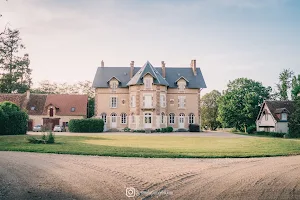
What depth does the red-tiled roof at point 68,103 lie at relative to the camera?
1999 inches

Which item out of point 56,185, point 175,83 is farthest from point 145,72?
point 56,185

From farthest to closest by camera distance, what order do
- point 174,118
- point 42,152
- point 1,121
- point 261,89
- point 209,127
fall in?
point 209,127, point 261,89, point 174,118, point 1,121, point 42,152

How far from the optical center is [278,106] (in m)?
47.7

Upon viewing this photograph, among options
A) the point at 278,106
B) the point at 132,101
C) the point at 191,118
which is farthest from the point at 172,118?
the point at 278,106

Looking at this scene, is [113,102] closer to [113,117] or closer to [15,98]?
[113,117]

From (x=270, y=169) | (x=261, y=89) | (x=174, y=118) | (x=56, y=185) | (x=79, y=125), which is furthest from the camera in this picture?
(x=261, y=89)

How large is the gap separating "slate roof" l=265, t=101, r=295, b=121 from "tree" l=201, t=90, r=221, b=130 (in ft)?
81.5

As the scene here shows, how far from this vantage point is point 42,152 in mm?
15445

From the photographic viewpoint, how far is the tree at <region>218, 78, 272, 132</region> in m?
54.7

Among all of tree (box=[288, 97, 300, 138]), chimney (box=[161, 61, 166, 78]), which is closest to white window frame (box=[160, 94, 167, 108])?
chimney (box=[161, 61, 166, 78])

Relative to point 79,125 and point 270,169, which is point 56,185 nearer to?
point 270,169

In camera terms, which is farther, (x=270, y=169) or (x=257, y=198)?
(x=270, y=169)

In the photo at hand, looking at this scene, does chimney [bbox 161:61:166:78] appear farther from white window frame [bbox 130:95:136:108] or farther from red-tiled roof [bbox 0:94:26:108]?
red-tiled roof [bbox 0:94:26:108]

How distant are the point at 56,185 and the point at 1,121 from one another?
25706 mm
